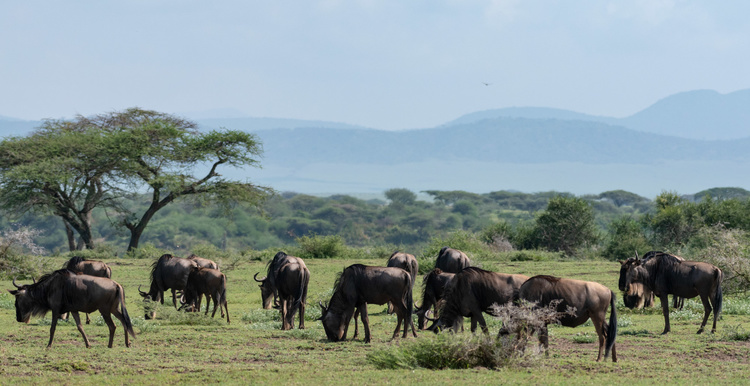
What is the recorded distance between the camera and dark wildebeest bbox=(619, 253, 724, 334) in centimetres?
1452

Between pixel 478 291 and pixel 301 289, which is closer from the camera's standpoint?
pixel 478 291

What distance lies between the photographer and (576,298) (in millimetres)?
11125

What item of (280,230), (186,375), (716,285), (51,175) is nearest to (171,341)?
(186,375)

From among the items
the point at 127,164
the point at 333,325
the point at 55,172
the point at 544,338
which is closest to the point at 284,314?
the point at 333,325

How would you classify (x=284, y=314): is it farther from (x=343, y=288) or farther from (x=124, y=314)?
(x=124, y=314)

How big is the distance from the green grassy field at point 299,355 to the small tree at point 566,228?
23.7 m

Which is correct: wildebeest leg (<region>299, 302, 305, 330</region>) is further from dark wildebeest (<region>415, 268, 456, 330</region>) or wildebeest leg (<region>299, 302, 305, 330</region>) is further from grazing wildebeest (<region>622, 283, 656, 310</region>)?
grazing wildebeest (<region>622, 283, 656, 310</region>)

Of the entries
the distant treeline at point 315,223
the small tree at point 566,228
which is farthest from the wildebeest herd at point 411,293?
the distant treeline at point 315,223

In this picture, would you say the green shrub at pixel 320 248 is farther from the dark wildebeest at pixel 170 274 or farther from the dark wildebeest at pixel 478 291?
the dark wildebeest at pixel 478 291

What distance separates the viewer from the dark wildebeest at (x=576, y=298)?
11109mm

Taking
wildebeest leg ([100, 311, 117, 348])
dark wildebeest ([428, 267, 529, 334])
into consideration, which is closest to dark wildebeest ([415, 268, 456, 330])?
dark wildebeest ([428, 267, 529, 334])

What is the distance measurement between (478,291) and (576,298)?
5.28ft

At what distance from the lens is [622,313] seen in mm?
17609

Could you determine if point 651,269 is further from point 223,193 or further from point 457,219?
point 457,219
